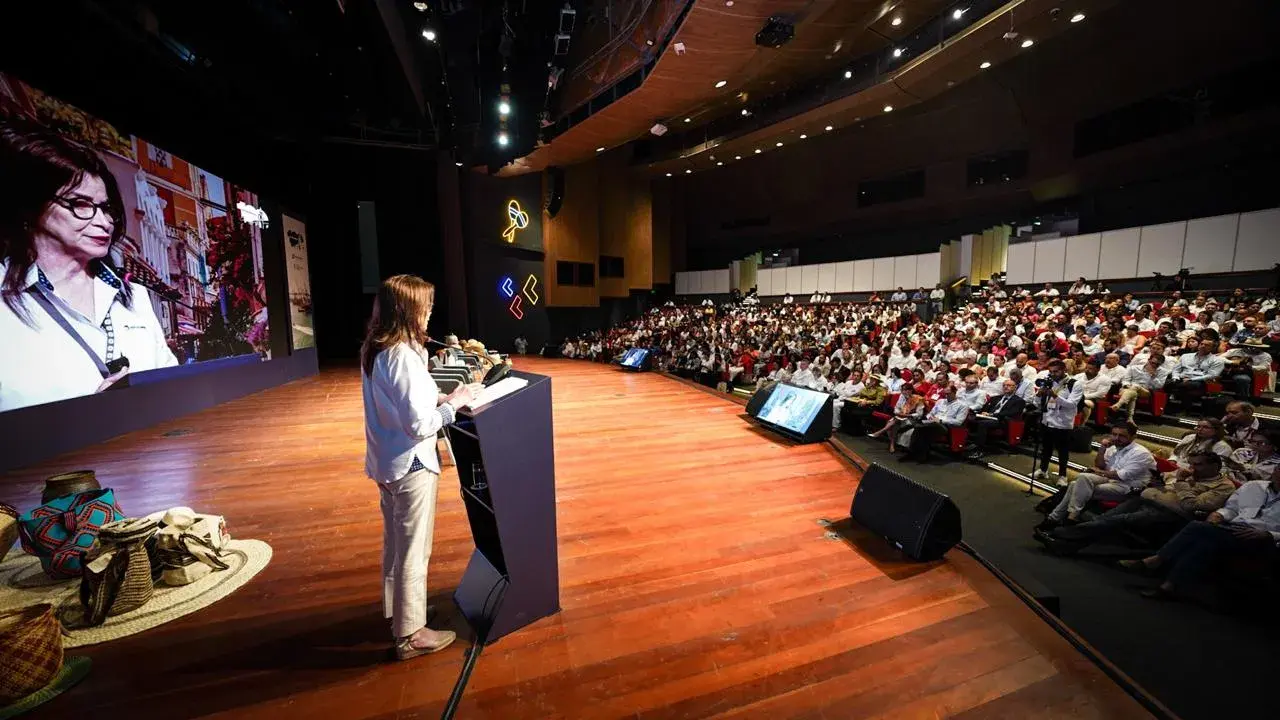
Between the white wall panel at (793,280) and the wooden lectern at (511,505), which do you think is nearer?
the wooden lectern at (511,505)

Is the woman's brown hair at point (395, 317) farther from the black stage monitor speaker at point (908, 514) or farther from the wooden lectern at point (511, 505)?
the black stage monitor speaker at point (908, 514)

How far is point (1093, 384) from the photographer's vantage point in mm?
5840

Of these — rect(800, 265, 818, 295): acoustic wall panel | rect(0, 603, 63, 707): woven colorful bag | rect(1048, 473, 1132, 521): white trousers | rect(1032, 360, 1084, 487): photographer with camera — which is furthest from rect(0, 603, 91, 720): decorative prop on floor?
rect(800, 265, 818, 295): acoustic wall panel

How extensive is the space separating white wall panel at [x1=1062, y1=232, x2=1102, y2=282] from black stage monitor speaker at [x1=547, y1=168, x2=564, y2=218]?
41.5 ft

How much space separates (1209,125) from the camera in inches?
363

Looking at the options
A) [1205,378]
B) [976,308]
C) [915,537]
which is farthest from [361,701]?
[976,308]

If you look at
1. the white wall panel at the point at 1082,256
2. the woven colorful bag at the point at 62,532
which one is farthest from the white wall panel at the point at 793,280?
the woven colorful bag at the point at 62,532

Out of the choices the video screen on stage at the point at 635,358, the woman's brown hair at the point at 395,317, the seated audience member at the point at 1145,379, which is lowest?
the video screen on stage at the point at 635,358

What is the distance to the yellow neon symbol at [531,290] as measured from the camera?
1494 centimetres

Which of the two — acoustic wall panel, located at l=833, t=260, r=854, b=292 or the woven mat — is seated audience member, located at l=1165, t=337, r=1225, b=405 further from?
acoustic wall panel, located at l=833, t=260, r=854, b=292

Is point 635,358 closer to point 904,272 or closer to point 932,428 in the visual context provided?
point 932,428

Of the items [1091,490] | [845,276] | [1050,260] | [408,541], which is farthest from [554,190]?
[408,541]

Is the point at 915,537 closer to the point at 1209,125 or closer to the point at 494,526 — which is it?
the point at 494,526

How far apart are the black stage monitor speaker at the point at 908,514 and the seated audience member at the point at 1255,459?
221 cm
